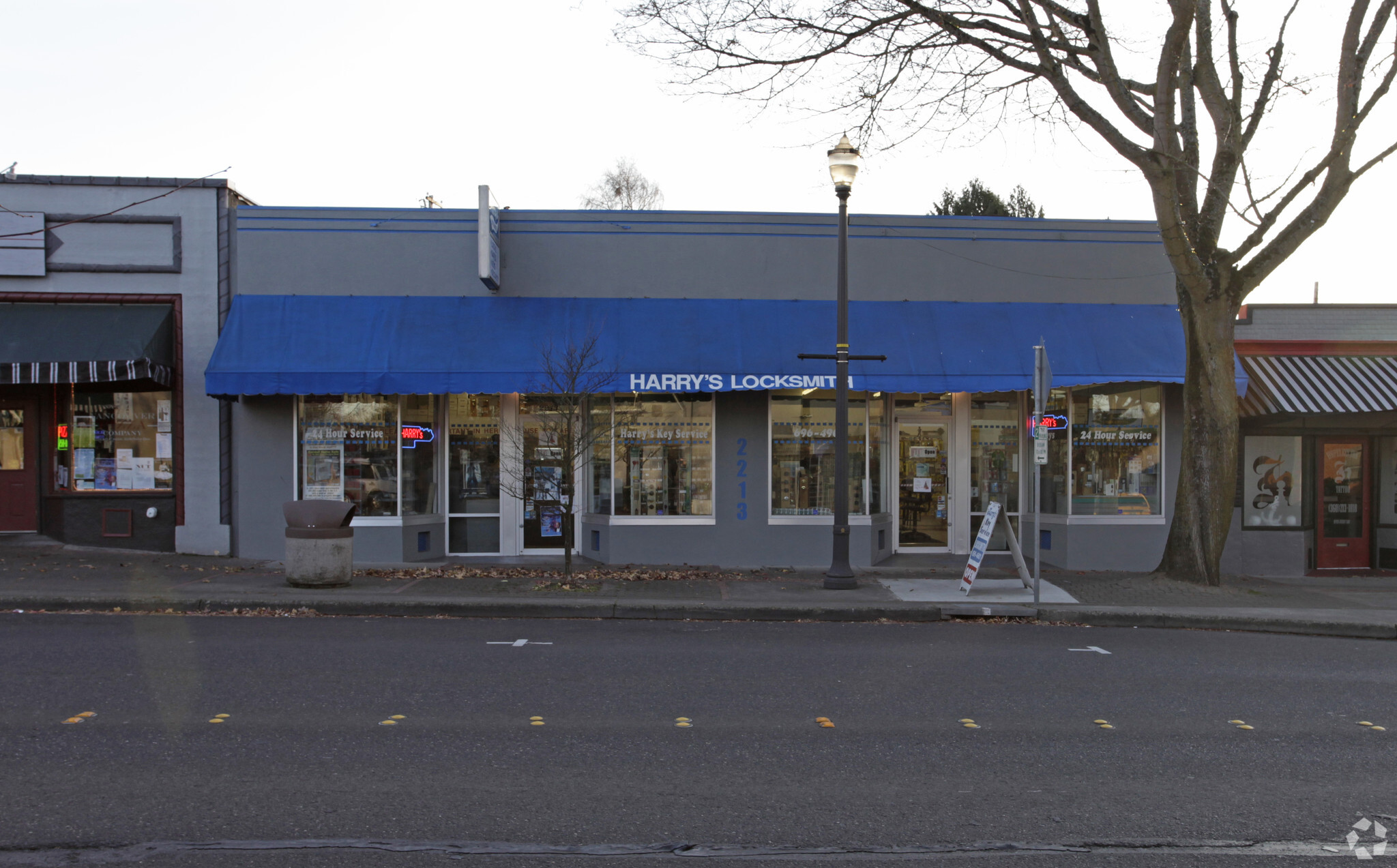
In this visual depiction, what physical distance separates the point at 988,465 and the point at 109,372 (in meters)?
12.6

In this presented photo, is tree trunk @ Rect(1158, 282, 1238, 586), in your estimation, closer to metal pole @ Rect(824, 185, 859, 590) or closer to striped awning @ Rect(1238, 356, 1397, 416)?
striped awning @ Rect(1238, 356, 1397, 416)

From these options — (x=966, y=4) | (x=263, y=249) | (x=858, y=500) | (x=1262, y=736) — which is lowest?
(x=1262, y=736)

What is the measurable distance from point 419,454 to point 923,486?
7633 mm

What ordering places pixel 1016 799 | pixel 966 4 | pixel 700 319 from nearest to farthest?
1. pixel 1016 799
2. pixel 966 4
3. pixel 700 319

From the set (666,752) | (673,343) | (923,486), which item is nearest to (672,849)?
(666,752)

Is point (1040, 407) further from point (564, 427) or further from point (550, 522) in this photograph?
point (550, 522)

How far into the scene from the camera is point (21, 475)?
46.4 feet

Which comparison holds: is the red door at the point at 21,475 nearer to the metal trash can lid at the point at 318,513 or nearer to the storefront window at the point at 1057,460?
the metal trash can lid at the point at 318,513

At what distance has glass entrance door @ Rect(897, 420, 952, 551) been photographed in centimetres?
1501

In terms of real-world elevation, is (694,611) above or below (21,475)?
below

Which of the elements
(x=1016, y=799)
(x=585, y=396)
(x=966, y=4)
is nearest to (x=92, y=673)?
(x=1016, y=799)

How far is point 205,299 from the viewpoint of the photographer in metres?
13.9

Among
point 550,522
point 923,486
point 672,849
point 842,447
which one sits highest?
point 842,447

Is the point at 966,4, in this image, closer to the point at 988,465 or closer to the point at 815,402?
the point at 815,402
